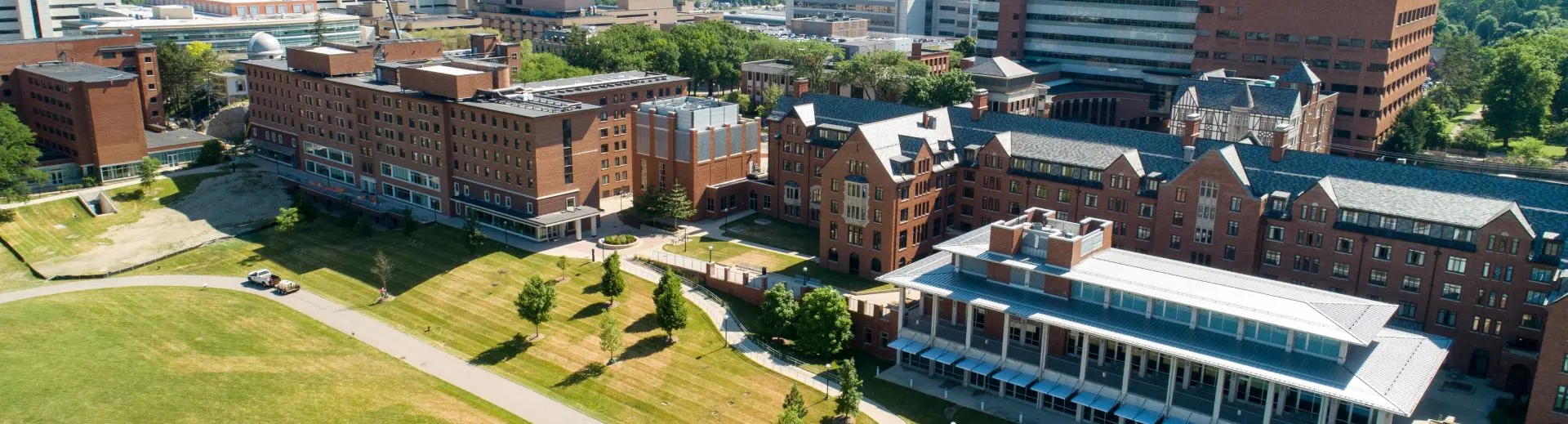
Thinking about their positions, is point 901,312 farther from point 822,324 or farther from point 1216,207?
point 1216,207

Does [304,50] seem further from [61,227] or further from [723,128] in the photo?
[723,128]

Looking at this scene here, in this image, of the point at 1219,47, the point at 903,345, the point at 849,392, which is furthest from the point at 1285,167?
the point at 1219,47

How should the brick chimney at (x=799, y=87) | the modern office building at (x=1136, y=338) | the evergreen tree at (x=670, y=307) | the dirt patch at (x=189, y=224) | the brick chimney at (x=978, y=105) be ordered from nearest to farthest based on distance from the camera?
the modern office building at (x=1136, y=338) < the evergreen tree at (x=670, y=307) < the brick chimney at (x=978, y=105) < the dirt patch at (x=189, y=224) < the brick chimney at (x=799, y=87)

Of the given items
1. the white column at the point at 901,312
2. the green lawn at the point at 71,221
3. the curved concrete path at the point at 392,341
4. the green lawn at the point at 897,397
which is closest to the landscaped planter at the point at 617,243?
the curved concrete path at the point at 392,341

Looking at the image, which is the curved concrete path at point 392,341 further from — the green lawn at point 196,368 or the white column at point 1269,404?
the white column at point 1269,404

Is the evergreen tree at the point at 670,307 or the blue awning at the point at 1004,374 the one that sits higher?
the evergreen tree at the point at 670,307

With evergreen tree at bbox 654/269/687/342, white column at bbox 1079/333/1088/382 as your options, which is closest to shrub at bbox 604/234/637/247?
evergreen tree at bbox 654/269/687/342
